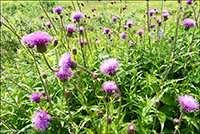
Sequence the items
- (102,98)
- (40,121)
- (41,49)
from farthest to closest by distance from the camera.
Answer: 1. (102,98)
2. (40,121)
3. (41,49)

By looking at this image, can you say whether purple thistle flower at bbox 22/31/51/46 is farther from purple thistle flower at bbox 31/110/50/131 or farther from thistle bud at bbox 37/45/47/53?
purple thistle flower at bbox 31/110/50/131

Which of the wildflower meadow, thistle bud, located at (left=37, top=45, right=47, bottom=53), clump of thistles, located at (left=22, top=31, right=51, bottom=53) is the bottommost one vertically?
the wildflower meadow

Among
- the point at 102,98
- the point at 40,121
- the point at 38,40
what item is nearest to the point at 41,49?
the point at 38,40

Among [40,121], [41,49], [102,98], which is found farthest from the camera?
[102,98]

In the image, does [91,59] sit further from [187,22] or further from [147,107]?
[187,22]

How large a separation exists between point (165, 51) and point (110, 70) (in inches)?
94.6

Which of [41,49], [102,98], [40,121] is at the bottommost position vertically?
[102,98]

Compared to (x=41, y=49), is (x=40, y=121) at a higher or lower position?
lower

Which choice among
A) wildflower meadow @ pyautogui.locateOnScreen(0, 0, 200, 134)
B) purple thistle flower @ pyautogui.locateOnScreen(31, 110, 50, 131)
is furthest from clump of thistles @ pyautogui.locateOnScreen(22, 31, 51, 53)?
purple thistle flower @ pyautogui.locateOnScreen(31, 110, 50, 131)

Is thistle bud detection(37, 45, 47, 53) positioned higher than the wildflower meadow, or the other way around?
thistle bud detection(37, 45, 47, 53)

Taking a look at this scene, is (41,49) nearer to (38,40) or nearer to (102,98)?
(38,40)

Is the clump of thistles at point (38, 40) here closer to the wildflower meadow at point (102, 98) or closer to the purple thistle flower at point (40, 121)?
the wildflower meadow at point (102, 98)

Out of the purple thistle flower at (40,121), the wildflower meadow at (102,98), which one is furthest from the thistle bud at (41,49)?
the purple thistle flower at (40,121)

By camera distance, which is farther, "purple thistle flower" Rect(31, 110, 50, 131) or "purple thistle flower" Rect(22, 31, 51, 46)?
"purple thistle flower" Rect(31, 110, 50, 131)
